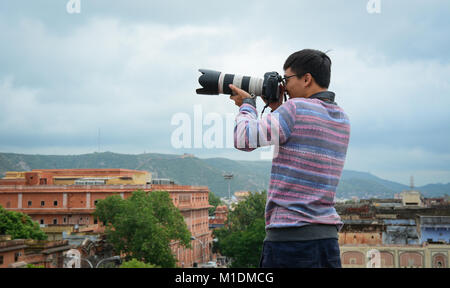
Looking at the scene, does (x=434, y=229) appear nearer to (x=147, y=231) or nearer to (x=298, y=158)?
(x=147, y=231)

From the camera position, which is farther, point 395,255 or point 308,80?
point 395,255

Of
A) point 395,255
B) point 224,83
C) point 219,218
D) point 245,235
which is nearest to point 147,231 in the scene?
point 245,235

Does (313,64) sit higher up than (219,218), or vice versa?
(313,64)

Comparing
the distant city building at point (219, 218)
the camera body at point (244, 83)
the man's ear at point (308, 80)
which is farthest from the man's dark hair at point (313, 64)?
the distant city building at point (219, 218)

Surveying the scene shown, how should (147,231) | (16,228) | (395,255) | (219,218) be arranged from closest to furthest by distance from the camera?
1. (395,255)
2. (16,228)
3. (147,231)
4. (219,218)

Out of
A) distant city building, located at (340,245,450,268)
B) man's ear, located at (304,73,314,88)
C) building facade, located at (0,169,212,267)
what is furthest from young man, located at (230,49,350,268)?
building facade, located at (0,169,212,267)

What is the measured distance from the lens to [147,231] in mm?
34438

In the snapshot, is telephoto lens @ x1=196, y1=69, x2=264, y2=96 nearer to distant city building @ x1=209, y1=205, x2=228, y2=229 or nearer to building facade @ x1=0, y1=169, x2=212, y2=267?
building facade @ x1=0, y1=169, x2=212, y2=267

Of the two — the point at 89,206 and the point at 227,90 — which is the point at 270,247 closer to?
the point at 227,90

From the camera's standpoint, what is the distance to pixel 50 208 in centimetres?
4647

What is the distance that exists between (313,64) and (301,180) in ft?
2.04

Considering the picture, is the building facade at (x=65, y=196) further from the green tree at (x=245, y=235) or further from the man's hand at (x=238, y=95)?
the man's hand at (x=238, y=95)

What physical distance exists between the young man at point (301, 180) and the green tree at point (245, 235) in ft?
119

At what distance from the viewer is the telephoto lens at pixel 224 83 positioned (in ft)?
9.30
